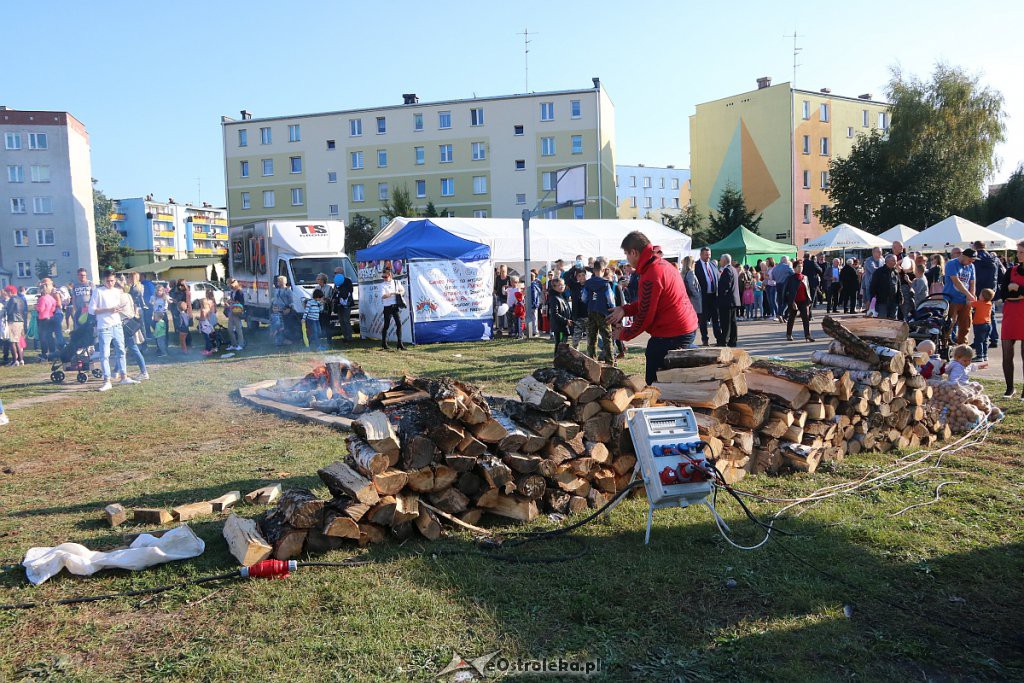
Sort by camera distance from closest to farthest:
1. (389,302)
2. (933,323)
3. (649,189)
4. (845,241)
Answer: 1. (933,323)
2. (389,302)
3. (845,241)
4. (649,189)

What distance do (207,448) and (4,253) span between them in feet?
231

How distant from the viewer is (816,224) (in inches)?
2298

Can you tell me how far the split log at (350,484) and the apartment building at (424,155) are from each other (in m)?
52.2

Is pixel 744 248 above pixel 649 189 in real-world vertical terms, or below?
below

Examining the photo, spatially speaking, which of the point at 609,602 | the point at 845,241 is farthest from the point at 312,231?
the point at 845,241

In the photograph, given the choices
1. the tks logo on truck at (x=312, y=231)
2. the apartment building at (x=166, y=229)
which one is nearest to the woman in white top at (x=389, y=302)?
the tks logo on truck at (x=312, y=231)

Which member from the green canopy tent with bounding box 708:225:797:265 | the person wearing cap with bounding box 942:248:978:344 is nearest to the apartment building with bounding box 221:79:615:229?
the green canopy tent with bounding box 708:225:797:265

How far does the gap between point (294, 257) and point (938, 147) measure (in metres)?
39.5

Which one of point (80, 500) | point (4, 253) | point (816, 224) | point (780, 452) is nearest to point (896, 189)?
point (816, 224)

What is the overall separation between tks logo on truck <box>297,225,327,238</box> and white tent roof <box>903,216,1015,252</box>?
18626 millimetres

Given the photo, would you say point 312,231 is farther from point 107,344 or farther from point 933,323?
point 933,323

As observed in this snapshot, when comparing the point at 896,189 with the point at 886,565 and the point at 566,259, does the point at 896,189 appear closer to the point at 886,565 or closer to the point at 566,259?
the point at 566,259

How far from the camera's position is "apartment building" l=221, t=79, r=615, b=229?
56.9m

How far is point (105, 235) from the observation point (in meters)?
79.3
